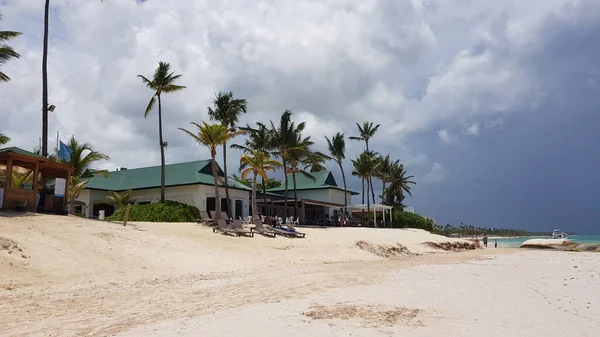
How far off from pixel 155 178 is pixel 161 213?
30.5 ft

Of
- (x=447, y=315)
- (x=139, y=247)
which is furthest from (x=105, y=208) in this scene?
(x=447, y=315)

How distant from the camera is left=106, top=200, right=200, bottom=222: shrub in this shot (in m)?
28.0

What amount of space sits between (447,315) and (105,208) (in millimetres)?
34830

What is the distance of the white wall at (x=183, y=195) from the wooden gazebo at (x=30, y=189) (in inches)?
526

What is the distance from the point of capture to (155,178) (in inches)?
1451

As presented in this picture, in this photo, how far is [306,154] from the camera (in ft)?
122

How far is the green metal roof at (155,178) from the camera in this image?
34875mm

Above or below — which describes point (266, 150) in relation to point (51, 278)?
above

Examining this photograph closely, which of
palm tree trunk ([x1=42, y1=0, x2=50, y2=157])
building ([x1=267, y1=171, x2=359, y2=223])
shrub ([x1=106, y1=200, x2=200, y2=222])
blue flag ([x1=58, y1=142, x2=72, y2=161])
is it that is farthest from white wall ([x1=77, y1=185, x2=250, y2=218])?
palm tree trunk ([x1=42, y1=0, x2=50, y2=157])

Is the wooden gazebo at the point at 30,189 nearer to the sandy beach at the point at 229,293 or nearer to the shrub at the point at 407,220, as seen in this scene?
the sandy beach at the point at 229,293

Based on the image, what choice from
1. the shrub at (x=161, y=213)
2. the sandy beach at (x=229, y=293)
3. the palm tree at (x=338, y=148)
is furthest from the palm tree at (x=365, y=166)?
the sandy beach at (x=229, y=293)

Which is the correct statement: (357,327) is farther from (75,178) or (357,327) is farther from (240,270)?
(75,178)

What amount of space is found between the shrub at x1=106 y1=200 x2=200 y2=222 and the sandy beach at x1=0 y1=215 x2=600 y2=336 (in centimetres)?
955

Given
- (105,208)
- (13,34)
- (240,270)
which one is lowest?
(240,270)
